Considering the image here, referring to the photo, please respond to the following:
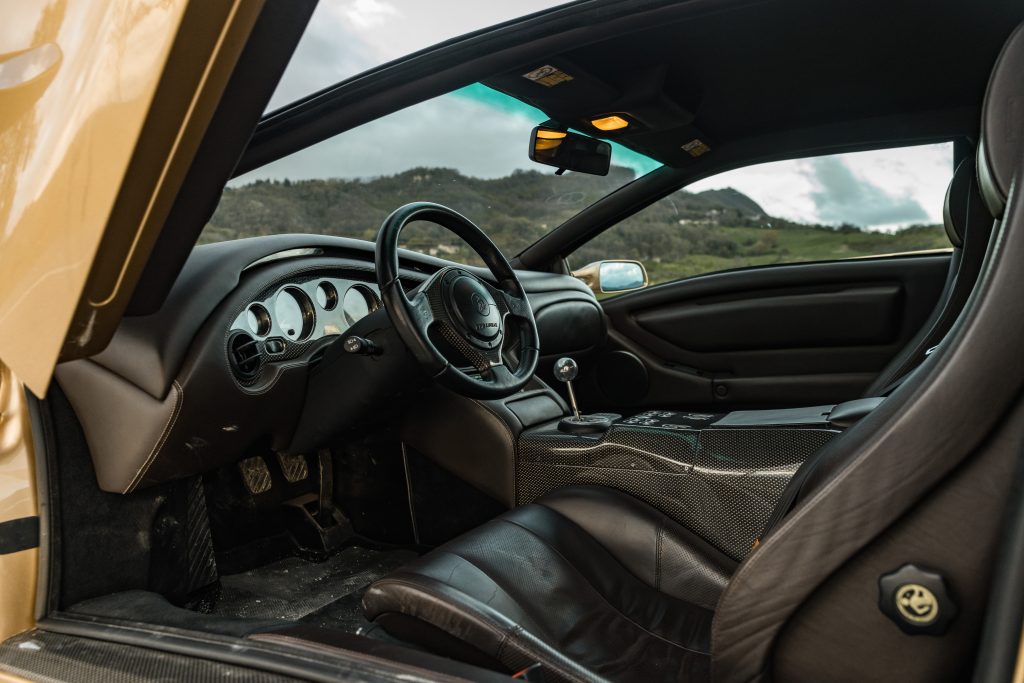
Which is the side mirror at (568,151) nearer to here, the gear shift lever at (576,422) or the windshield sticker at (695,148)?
the windshield sticker at (695,148)

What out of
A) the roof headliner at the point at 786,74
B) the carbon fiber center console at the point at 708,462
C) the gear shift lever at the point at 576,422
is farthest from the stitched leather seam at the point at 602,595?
the roof headliner at the point at 786,74

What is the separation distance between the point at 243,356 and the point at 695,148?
6.56 ft

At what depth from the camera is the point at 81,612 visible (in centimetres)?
118

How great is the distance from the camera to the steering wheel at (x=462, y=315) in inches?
62.6

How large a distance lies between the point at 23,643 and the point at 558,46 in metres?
1.40

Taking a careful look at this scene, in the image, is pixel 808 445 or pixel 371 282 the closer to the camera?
pixel 808 445

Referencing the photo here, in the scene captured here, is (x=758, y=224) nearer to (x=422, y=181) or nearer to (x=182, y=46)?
(x=422, y=181)

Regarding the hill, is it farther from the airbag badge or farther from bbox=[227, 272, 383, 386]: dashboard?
the airbag badge

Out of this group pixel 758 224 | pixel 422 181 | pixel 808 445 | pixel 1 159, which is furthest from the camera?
pixel 758 224

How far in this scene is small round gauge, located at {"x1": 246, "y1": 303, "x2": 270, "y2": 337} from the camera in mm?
1661

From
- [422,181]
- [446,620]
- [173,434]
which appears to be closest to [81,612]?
[173,434]

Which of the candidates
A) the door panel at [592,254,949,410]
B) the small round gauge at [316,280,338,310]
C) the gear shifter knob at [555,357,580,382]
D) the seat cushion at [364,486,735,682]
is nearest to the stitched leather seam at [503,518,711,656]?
the seat cushion at [364,486,735,682]

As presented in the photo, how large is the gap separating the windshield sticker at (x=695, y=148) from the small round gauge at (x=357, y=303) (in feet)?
4.84

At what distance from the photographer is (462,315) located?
5.92 ft
